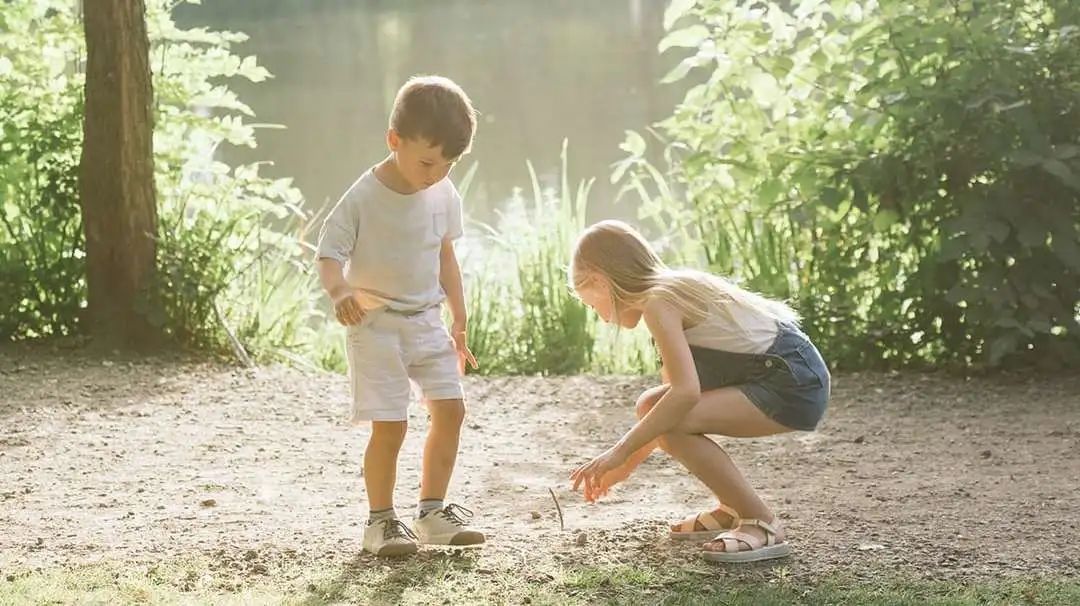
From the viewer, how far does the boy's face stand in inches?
142

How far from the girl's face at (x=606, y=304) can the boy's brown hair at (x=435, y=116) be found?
17.5 inches

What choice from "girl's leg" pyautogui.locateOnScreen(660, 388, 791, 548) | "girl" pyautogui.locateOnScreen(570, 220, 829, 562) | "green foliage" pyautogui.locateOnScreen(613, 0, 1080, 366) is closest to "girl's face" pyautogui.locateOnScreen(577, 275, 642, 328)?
"girl" pyautogui.locateOnScreen(570, 220, 829, 562)

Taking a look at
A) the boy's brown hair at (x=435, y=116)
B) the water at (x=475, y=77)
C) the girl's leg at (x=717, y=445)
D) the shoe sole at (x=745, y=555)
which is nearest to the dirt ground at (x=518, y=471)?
the shoe sole at (x=745, y=555)

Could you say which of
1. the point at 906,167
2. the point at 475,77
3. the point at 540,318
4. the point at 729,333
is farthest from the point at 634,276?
the point at 475,77

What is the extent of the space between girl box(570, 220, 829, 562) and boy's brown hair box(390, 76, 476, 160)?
15.4 inches

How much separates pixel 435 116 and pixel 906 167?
320cm

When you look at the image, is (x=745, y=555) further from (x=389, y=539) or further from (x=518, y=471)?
(x=518, y=471)

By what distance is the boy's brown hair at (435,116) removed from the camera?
357 centimetres

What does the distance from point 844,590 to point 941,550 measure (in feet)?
1.55

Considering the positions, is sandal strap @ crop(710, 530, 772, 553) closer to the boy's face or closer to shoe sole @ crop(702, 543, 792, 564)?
shoe sole @ crop(702, 543, 792, 564)

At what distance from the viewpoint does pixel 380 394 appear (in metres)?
3.70

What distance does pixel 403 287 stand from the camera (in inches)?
147

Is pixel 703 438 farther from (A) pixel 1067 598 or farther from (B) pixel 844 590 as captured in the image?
(A) pixel 1067 598

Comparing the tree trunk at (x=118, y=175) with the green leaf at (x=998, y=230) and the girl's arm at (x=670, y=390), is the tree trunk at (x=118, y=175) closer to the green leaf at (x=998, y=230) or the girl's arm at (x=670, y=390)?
the green leaf at (x=998, y=230)
